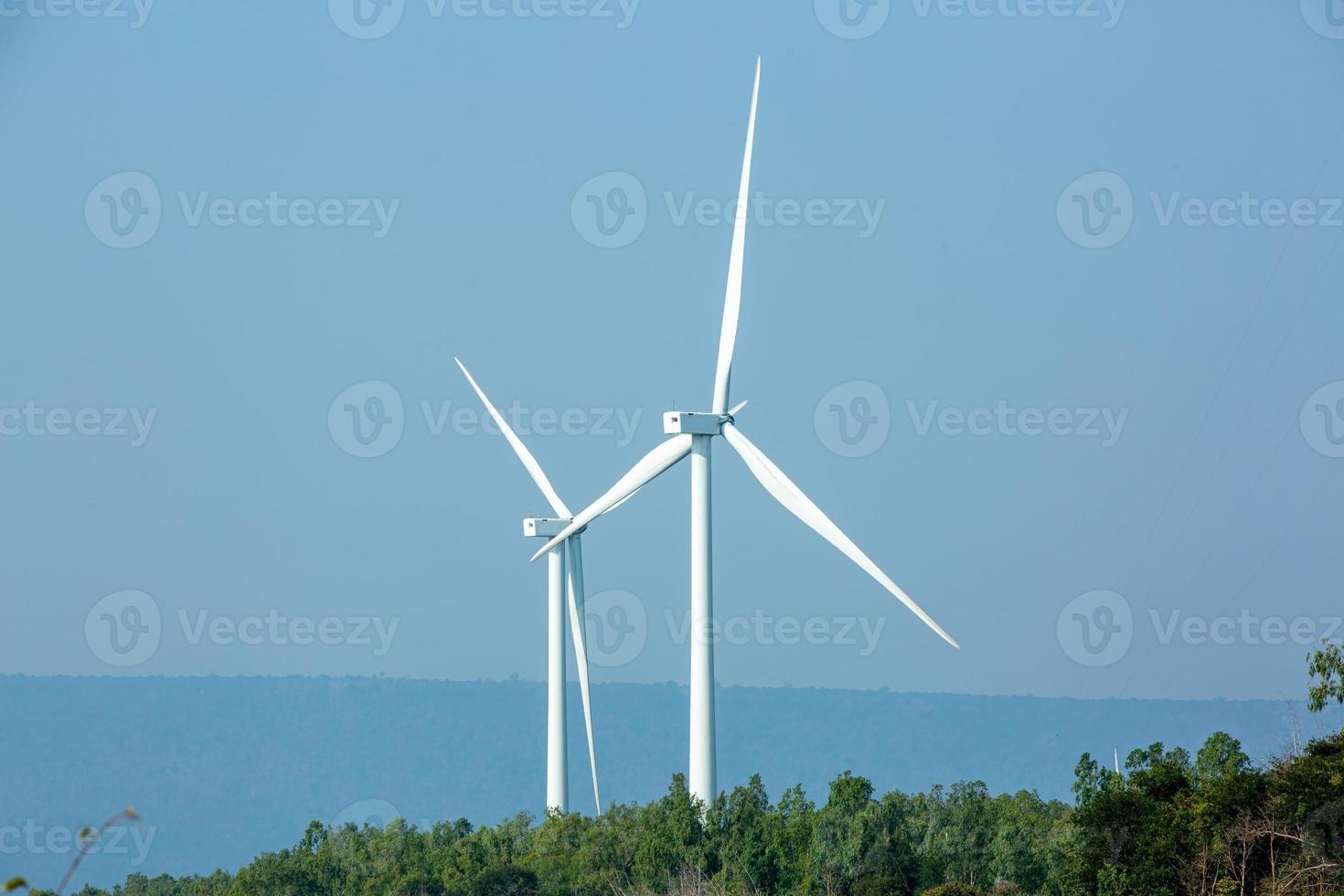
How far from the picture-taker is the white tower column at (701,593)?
57.9 m

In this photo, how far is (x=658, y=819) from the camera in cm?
6906

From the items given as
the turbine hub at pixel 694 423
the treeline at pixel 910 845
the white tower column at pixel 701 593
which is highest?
the turbine hub at pixel 694 423

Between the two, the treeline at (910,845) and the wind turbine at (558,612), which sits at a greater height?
the wind turbine at (558,612)

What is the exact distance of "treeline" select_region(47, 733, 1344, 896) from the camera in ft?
160

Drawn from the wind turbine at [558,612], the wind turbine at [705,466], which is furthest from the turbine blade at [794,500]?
the wind turbine at [558,612]

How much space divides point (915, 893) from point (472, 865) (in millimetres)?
20338

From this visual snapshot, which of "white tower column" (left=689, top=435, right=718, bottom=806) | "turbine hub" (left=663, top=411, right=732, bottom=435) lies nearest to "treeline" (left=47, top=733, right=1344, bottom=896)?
"white tower column" (left=689, top=435, right=718, bottom=806)

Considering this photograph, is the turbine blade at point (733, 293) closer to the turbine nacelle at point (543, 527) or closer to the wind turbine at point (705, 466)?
the wind turbine at point (705, 466)

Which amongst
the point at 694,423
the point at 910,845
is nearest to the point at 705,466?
the point at 694,423

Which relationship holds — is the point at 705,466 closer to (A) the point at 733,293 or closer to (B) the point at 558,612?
(A) the point at 733,293

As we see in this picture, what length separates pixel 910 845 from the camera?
2504 inches

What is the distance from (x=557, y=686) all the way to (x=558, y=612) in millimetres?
5002

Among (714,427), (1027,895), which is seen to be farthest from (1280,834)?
(714,427)

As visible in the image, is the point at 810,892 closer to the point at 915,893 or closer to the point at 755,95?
the point at 915,893
